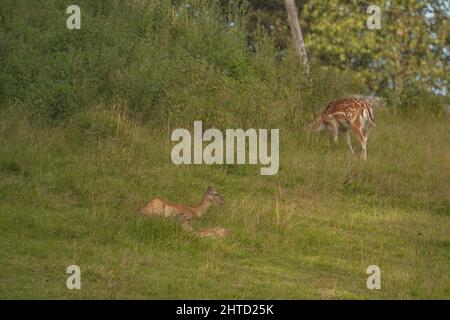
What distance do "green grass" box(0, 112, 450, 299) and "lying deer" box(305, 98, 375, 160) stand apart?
261 mm

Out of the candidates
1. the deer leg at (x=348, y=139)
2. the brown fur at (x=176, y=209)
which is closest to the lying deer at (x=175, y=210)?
the brown fur at (x=176, y=209)

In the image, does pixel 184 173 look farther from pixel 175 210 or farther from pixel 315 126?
pixel 315 126

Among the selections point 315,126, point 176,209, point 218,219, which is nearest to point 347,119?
point 315,126

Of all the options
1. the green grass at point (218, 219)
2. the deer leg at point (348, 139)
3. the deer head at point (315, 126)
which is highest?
the deer head at point (315, 126)

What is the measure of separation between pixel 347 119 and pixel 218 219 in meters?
5.52

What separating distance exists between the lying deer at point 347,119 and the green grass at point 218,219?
261mm

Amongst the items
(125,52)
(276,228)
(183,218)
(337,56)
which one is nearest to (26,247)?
(183,218)

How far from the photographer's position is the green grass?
10930 mm

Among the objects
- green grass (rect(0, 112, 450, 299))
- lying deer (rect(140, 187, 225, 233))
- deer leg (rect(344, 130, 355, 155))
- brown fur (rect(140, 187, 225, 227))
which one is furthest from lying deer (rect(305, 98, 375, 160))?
lying deer (rect(140, 187, 225, 233))

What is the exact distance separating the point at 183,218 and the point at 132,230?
672 millimetres

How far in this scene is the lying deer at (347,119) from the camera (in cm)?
1817

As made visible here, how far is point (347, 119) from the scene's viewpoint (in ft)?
59.7

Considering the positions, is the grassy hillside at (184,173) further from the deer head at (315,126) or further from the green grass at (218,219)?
the deer head at (315,126)

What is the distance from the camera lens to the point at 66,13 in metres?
19.5
